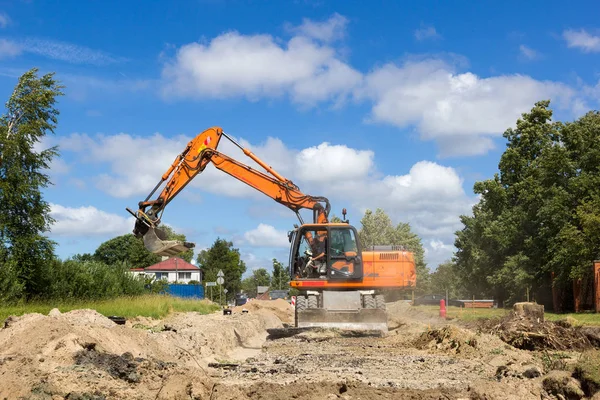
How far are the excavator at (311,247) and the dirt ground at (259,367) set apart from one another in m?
1.92

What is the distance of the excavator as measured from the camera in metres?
19.5

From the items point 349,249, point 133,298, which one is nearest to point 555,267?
point 349,249

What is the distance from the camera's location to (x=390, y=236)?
80125 millimetres

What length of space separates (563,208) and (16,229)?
27.4 m

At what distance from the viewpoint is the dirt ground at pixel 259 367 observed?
8.43m

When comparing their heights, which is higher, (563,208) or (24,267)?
(563,208)

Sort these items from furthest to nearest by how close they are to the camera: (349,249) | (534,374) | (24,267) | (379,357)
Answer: (24,267)
(349,249)
(379,357)
(534,374)

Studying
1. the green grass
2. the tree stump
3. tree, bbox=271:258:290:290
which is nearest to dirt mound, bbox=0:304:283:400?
the green grass

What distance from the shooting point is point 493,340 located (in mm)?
14648

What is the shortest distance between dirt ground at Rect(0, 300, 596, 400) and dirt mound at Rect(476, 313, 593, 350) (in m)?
0.45

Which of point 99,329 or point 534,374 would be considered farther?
point 99,329

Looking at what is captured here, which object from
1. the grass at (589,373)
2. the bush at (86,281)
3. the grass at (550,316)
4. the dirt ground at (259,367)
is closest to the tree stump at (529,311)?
the grass at (550,316)

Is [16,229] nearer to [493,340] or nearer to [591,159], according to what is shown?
[493,340]

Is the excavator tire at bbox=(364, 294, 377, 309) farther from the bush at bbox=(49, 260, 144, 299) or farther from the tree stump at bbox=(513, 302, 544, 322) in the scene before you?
the bush at bbox=(49, 260, 144, 299)
